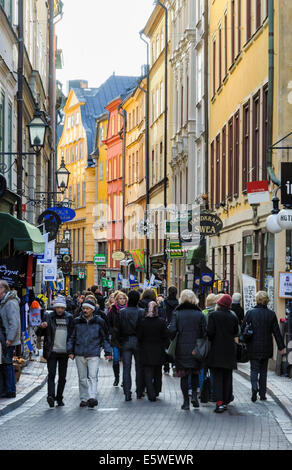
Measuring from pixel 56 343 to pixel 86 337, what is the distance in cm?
47

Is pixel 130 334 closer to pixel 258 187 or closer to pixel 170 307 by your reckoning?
pixel 258 187

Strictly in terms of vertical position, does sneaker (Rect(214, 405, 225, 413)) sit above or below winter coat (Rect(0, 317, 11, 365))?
below

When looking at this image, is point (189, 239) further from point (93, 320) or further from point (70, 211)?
point (93, 320)

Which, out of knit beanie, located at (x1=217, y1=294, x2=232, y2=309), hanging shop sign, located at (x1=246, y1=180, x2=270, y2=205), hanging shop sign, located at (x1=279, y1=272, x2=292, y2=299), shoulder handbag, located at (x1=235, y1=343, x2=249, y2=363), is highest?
hanging shop sign, located at (x1=246, y1=180, x2=270, y2=205)

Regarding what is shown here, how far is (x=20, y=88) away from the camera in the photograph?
24062 millimetres

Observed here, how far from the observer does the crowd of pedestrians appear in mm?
15914

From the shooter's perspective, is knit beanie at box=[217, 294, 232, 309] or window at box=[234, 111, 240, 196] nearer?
knit beanie at box=[217, 294, 232, 309]

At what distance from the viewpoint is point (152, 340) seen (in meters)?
17.3

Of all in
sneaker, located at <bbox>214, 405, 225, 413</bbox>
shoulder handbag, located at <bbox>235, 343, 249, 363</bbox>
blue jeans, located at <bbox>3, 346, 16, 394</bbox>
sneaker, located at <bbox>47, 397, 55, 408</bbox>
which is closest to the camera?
sneaker, located at <bbox>214, 405, 225, 413</bbox>

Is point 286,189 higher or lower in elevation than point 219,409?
higher

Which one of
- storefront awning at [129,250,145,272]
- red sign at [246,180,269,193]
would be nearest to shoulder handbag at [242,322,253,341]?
red sign at [246,180,269,193]

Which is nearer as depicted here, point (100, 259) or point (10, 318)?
point (10, 318)

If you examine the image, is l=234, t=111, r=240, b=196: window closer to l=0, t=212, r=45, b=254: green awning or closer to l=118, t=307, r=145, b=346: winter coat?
l=0, t=212, r=45, b=254: green awning

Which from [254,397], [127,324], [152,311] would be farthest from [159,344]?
[254,397]
